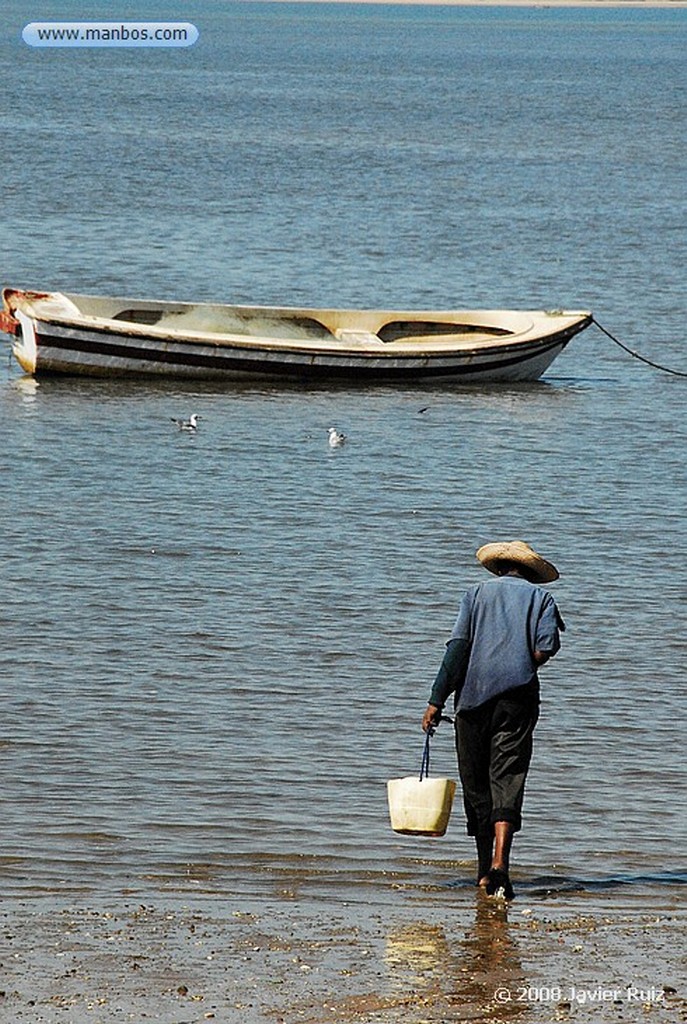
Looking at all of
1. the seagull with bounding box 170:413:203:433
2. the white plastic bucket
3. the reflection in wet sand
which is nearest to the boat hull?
the seagull with bounding box 170:413:203:433

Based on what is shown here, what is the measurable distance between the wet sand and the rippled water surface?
1.69 feet

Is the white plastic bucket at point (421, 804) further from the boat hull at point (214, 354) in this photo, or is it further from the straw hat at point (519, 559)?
the boat hull at point (214, 354)

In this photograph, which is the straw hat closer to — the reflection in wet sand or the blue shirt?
the blue shirt

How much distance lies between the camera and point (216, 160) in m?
53.4

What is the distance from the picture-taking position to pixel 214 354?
23281 mm

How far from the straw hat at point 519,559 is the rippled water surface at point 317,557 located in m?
1.38

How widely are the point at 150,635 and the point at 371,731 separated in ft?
8.10

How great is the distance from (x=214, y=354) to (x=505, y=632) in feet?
49.5

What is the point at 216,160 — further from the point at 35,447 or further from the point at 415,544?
the point at 415,544

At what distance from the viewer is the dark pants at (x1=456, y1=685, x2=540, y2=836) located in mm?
8578

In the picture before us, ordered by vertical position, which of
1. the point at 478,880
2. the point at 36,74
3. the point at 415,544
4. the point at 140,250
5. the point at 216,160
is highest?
the point at 36,74

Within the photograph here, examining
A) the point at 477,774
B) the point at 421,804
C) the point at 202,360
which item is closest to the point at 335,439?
the point at 202,360

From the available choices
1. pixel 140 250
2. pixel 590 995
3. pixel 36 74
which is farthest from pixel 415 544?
pixel 36 74

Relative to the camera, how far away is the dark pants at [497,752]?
8578 millimetres
